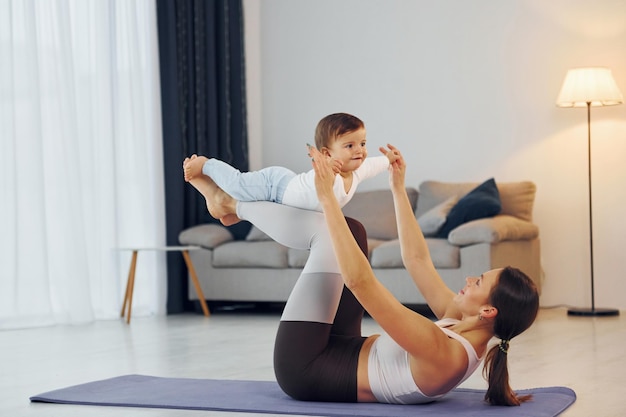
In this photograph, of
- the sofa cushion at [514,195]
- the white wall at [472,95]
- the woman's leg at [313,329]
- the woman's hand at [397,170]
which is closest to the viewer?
the woman's leg at [313,329]

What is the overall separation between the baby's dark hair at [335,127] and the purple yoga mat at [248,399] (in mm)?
822

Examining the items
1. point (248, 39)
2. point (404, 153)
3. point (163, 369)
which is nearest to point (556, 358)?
point (163, 369)

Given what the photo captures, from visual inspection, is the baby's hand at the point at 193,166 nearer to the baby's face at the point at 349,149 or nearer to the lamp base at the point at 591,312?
the baby's face at the point at 349,149

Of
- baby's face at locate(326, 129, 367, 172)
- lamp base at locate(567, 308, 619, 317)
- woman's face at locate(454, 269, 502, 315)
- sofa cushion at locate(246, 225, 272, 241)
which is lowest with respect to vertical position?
lamp base at locate(567, 308, 619, 317)

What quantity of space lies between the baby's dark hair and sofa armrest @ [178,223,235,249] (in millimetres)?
3559

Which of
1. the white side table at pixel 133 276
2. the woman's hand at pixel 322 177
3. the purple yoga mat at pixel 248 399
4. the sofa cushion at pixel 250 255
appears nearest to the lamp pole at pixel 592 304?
the sofa cushion at pixel 250 255

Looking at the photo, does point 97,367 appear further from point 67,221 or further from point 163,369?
point 67,221

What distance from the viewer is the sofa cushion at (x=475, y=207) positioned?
19.1 ft

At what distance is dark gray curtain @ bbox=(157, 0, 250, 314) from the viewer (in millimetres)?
6656

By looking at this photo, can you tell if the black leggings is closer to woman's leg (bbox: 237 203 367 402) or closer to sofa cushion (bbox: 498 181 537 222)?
woman's leg (bbox: 237 203 367 402)

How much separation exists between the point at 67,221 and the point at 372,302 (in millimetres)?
3816

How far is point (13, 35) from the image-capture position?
5.63m

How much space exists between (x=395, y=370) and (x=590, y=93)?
12.2ft

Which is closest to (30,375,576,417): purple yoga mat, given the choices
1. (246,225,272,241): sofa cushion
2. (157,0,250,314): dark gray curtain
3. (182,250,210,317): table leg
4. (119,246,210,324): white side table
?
(119,246,210,324): white side table
